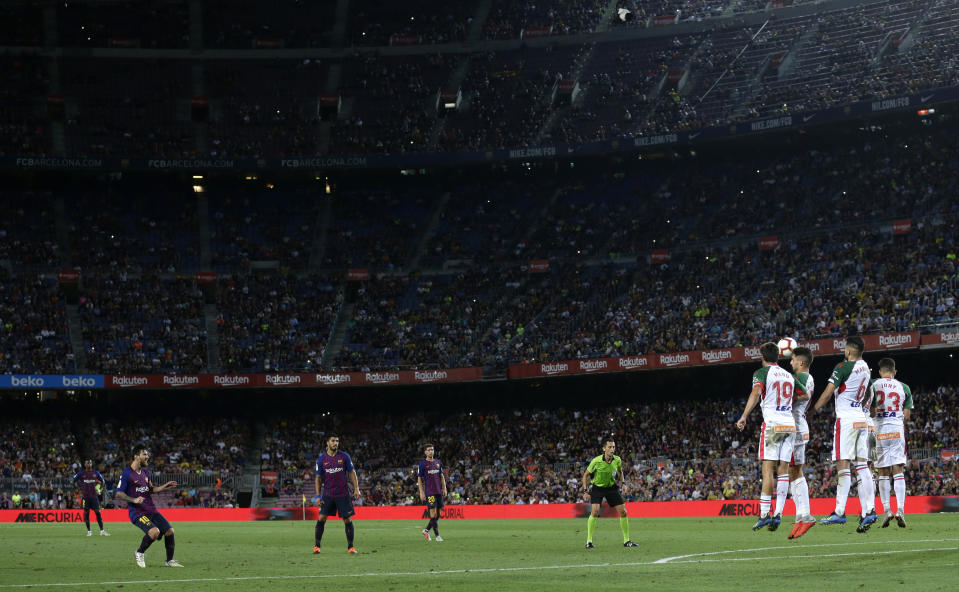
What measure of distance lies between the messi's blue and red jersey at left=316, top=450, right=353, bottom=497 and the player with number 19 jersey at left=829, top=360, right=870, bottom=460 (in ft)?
34.0

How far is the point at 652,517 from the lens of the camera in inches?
1740

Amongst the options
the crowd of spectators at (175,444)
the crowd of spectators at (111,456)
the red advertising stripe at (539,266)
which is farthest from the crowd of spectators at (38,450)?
the red advertising stripe at (539,266)

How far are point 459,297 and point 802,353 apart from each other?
47454 mm

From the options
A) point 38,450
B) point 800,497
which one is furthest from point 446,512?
point 800,497

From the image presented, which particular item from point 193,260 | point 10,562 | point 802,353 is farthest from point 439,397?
point 802,353

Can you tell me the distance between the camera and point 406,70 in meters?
A: 74.2

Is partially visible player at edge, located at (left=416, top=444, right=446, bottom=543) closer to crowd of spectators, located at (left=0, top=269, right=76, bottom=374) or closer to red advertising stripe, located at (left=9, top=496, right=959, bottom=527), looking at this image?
red advertising stripe, located at (left=9, top=496, right=959, bottom=527)

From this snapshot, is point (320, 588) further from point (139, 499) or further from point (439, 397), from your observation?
point (439, 397)

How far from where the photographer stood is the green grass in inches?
603

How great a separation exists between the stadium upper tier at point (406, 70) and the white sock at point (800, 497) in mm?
48806

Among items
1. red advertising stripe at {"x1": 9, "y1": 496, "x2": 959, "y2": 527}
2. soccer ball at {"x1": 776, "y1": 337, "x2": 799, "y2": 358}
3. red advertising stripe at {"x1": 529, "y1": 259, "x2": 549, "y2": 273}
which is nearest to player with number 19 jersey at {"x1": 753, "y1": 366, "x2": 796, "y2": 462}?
soccer ball at {"x1": 776, "y1": 337, "x2": 799, "y2": 358}

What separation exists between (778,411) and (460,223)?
52821 mm

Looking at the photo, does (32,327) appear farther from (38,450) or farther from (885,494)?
→ (885,494)

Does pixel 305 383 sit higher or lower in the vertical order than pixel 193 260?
lower
